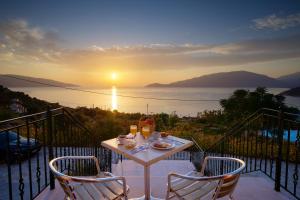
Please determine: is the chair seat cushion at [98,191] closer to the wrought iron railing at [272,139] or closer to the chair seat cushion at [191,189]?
Result: the chair seat cushion at [191,189]

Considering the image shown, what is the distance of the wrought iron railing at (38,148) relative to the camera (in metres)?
1.94

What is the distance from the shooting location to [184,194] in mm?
1867

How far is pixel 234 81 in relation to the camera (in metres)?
25.4

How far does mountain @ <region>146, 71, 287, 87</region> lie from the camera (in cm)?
2144

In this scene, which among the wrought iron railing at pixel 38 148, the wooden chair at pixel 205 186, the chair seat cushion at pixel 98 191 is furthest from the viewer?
the wrought iron railing at pixel 38 148

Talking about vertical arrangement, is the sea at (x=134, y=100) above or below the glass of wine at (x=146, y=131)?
below

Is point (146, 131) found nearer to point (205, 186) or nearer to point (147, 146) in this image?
point (147, 146)

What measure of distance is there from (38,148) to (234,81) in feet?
81.4

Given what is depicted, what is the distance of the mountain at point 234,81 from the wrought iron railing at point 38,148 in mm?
17825

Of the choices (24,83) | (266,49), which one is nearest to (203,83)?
(266,49)

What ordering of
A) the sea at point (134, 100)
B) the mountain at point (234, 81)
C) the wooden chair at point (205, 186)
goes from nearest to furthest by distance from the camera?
the wooden chair at point (205, 186) → the sea at point (134, 100) → the mountain at point (234, 81)

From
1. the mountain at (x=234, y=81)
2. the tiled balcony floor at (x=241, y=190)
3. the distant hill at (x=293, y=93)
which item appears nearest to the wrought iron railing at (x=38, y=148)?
the tiled balcony floor at (x=241, y=190)

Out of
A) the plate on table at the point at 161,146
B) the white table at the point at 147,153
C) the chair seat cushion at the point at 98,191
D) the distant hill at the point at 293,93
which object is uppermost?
the distant hill at the point at 293,93

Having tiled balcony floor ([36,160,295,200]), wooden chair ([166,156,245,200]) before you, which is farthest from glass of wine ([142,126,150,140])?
tiled balcony floor ([36,160,295,200])
